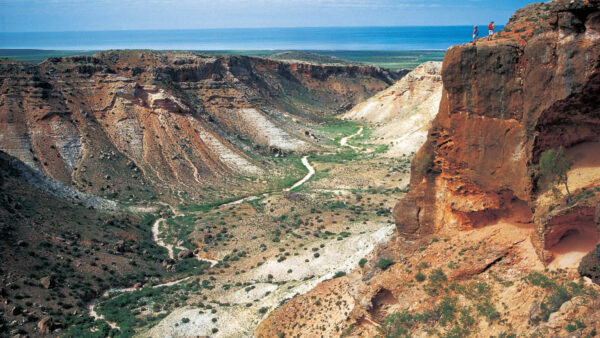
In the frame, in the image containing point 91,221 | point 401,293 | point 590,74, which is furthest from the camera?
point 91,221

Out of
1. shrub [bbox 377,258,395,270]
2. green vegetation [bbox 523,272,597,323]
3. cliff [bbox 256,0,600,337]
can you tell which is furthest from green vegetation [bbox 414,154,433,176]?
green vegetation [bbox 523,272,597,323]

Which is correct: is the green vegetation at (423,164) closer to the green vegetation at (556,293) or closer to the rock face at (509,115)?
the rock face at (509,115)

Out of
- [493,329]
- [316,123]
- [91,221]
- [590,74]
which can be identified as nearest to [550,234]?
[493,329]

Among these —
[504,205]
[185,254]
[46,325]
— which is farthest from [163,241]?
[504,205]

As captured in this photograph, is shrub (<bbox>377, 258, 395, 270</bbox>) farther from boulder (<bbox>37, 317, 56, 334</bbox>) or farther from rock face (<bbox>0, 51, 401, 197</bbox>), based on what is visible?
rock face (<bbox>0, 51, 401, 197</bbox>)

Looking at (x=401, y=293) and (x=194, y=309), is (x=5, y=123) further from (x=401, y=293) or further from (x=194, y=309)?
(x=401, y=293)

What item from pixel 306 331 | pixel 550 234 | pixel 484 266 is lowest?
pixel 306 331

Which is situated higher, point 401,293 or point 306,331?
point 401,293
